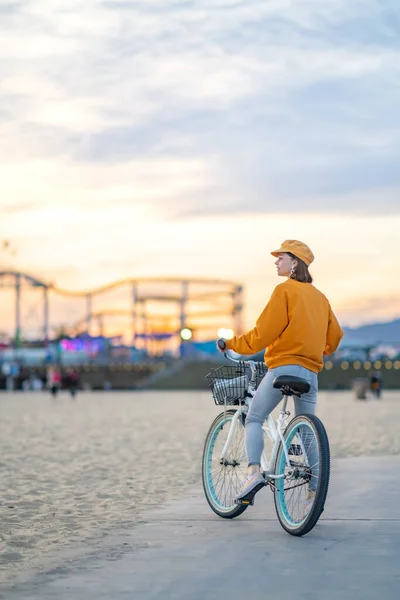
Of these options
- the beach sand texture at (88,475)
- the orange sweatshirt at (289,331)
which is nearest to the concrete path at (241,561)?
the beach sand texture at (88,475)

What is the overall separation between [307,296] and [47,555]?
86.1 inches

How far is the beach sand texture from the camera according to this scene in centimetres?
797

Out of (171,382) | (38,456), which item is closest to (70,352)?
(171,382)

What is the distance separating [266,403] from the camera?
307 inches

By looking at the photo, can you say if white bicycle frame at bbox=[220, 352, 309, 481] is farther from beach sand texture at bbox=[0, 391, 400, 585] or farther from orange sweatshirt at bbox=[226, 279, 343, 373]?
beach sand texture at bbox=[0, 391, 400, 585]

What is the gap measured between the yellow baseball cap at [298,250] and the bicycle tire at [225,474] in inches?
48.4

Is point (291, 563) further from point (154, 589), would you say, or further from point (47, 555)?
point (47, 555)

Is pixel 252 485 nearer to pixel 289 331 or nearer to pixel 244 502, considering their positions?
pixel 244 502

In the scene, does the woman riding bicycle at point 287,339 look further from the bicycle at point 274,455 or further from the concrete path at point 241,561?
the concrete path at point 241,561

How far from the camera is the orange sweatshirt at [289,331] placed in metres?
7.59

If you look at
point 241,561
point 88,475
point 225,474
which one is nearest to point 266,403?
point 225,474

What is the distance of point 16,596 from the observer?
564cm

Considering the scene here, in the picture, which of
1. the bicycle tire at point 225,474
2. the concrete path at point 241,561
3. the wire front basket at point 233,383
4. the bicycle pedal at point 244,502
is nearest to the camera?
the concrete path at point 241,561

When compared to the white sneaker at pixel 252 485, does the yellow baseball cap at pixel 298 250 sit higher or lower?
higher
